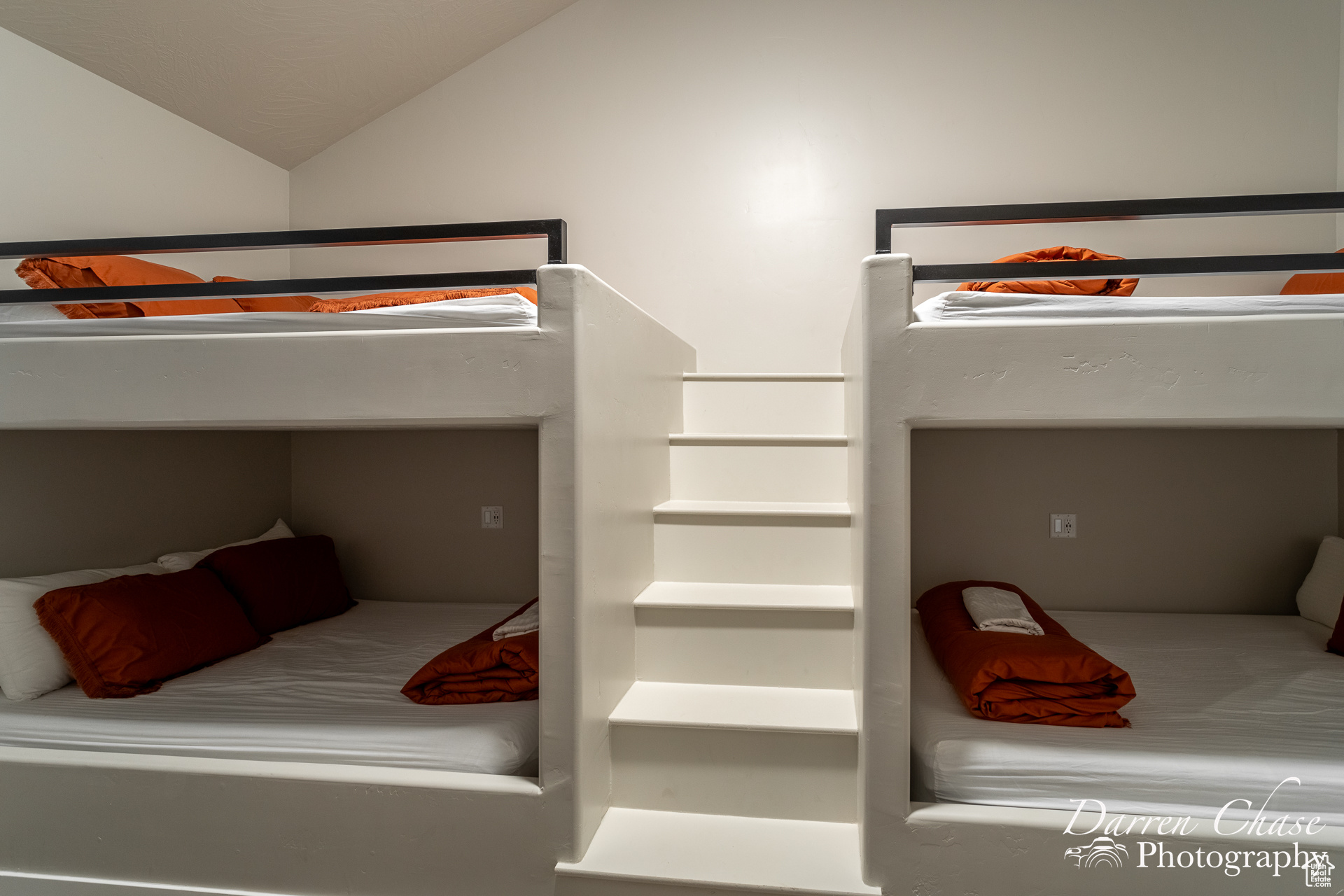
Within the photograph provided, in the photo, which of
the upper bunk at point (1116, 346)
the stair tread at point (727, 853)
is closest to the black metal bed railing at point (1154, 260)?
the upper bunk at point (1116, 346)

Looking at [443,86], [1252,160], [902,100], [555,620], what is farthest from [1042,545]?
[443,86]

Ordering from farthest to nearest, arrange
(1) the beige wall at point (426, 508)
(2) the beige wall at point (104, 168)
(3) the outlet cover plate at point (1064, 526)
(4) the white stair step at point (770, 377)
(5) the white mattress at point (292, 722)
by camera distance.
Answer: (1) the beige wall at point (426, 508) < (3) the outlet cover plate at point (1064, 526) < (4) the white stair step at point (770, 377) < (2) the beige wall at point (104, 168) < (5) the white mattress at point (292, 722)

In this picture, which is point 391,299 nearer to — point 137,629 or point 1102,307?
point 137,629

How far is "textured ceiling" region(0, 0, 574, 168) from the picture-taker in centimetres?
219

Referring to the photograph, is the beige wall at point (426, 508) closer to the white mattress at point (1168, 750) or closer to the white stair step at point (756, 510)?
the white stair step at point (756, 510)

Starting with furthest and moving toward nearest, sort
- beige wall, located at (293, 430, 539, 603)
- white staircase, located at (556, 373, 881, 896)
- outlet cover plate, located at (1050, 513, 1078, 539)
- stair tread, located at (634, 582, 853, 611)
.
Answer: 1. beige wall, located at (293, 430, 539, 603)
2. outlet cover plate, located at (1050, 513, 1078, 539)
3. stair tread, located at (634, 582, 853, 611)
4. white staircase, located at (556, 373, 881, 896)

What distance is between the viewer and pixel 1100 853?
1396 mm

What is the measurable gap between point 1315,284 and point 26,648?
3899mm

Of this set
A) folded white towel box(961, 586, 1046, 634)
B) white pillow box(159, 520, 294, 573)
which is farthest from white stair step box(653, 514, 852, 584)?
white pillow box(159, 520, 294, 573)

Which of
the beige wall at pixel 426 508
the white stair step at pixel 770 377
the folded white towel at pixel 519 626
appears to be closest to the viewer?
the folded white towel at pixel 519 626

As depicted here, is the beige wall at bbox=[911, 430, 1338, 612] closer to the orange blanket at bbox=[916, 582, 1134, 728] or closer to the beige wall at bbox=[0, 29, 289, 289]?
the orange blanket at bbox=[916, 582, 1134, 728]

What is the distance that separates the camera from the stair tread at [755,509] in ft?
6.63

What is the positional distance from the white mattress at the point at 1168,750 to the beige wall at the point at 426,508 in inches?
70.2

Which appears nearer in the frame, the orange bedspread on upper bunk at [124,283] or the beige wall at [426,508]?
the orange bedspread on upper bunk at [124,283]
